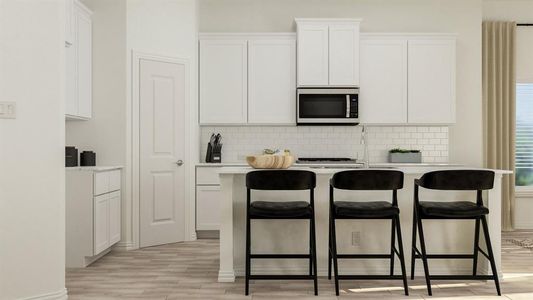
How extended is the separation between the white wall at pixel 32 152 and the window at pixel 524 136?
6043mm

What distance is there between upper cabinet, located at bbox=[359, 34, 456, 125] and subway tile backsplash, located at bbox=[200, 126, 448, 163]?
356 millimetres

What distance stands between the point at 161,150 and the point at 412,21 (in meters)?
3.73

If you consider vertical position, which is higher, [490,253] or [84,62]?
[84,62]

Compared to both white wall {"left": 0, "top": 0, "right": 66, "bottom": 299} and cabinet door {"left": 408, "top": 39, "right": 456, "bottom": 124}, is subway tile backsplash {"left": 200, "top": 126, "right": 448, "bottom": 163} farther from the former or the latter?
white wall {"left": 0, "top": 0, "right": 66, "bottom": 299}

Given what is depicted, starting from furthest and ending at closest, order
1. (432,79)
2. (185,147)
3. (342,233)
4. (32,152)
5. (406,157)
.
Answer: (406,157)
(432,79)
(185,147)
(342,233)
(32,152)

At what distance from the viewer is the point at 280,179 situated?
368 cm

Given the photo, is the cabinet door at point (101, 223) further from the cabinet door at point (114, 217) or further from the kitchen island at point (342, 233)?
the kitchen island at point (342, 233)

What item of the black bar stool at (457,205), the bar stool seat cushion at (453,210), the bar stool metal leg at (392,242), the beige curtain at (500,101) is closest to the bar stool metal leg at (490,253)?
the black bar stool at (457,205)

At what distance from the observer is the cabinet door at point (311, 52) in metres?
6.22

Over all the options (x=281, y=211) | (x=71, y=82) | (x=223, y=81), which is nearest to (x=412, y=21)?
(x=223, y=81)

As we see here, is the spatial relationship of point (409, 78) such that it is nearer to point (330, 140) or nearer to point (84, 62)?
point (330, 140)

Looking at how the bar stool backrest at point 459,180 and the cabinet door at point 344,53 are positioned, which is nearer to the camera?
the bar stool backrest at point 459,180

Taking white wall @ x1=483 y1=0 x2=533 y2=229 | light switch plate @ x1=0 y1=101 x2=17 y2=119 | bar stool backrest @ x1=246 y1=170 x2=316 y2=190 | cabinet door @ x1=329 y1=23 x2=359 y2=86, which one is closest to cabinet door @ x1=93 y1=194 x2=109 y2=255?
light switch plate @ x1=0 y1=101 x2=17 y2=119

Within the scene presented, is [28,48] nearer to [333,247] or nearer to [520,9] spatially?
[333,247]
